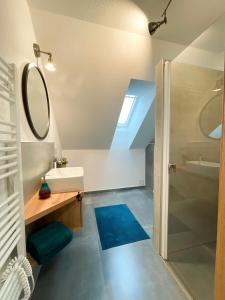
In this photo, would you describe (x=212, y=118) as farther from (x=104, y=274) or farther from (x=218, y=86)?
(x=104, y=274)

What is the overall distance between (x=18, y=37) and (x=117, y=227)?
8.02 ft

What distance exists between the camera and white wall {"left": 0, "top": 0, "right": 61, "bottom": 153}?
3.38 feet

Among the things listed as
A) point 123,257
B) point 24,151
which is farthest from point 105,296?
point 24,151

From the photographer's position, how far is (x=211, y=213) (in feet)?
5.88

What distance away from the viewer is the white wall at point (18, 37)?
1.03 meters

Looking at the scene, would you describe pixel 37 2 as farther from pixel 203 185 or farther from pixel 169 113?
pixel 203 185

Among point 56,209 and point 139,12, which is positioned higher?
point 139,12

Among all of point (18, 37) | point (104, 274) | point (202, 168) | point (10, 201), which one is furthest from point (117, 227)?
point (18, 37)

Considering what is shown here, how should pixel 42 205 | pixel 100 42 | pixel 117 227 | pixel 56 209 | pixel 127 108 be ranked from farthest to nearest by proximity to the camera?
pixel 127 108
pixel 117 227
pixel 100 42
pixel 56 209
pixel 42 205

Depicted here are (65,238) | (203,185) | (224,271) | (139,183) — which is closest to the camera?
(224,271)

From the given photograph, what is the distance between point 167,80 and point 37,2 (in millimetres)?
1471

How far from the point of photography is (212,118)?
1.67 m

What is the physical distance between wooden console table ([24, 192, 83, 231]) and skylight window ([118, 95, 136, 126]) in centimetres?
220

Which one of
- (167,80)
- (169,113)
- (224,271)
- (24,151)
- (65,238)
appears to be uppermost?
(167,80)
